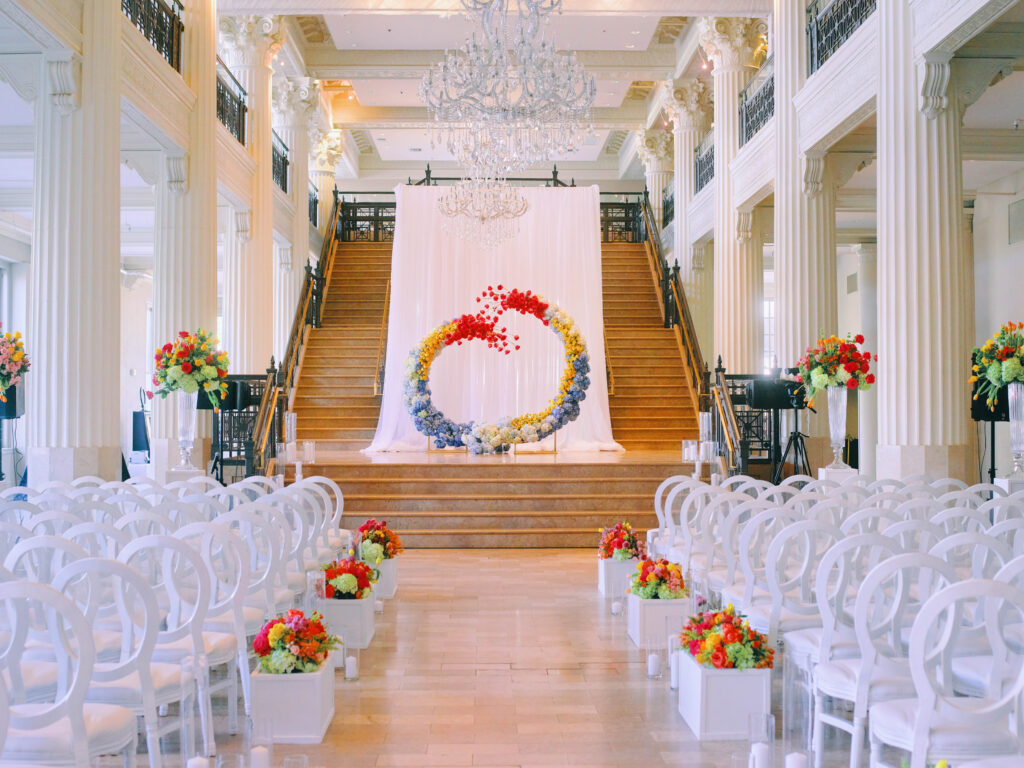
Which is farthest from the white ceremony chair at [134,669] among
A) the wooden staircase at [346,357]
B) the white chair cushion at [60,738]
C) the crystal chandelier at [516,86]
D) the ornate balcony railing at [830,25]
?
the wooden staircase at [346,357]

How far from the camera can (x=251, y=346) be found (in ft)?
49.7

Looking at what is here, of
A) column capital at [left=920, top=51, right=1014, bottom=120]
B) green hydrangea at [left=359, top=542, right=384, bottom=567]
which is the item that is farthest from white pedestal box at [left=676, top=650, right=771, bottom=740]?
column capital at [left=920, top=51, right=1014, bottom=120]

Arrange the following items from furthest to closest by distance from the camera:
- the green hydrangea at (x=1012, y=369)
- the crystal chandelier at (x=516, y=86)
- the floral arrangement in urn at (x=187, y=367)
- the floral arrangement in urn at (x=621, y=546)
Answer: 1. the floral arrangement in urn at (x=187, y=367)
2. the crystal chandelier at (x=516, y=86)
3. the floral arrangement in urn at (x=621, y=546)
4. the green hydrangea at (x=1012, y=369)

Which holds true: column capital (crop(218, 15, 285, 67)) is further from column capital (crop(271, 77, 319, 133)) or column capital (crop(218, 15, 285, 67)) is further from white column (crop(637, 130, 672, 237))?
white column (crop(637, 130, 672, 237))

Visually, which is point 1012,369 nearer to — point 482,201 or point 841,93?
point 841,93

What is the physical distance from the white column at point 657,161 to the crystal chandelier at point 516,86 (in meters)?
12.3

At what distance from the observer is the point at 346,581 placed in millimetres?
5672

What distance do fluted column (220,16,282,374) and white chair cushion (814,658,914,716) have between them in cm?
1268

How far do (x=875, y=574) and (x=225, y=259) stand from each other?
1364 cm

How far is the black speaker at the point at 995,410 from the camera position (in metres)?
8.40

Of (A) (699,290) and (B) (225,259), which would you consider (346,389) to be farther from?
(A) (699,290)

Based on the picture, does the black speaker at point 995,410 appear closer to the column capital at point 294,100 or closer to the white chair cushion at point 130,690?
the white chair cushion at point 130,690

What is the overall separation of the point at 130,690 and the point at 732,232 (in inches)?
521

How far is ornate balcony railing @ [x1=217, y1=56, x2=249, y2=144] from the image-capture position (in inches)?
543
